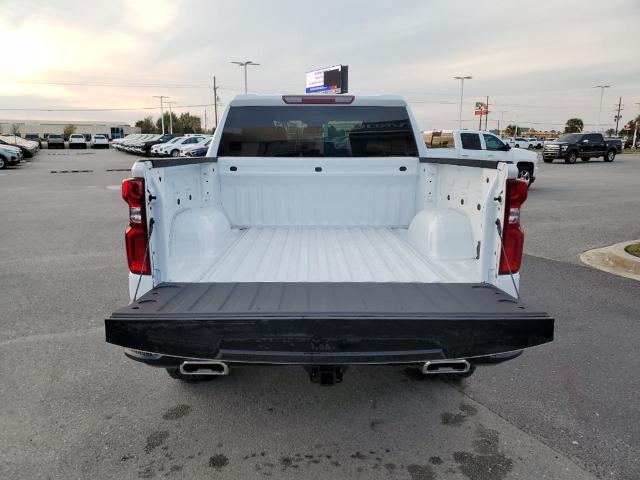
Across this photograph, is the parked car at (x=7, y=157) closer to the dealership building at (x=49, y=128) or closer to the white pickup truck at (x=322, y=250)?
the white pickup truck at (x=322, y=250)

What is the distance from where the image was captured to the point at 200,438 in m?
3.06

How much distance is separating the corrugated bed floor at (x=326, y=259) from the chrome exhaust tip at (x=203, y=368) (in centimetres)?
70

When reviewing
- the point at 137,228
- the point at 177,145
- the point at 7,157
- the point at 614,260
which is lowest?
the point at 614,260

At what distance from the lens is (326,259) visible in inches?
148

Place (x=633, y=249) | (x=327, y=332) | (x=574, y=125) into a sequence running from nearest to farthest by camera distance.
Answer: (x=327, y=332)
(x=633, y=249)
(x=574, y=125)

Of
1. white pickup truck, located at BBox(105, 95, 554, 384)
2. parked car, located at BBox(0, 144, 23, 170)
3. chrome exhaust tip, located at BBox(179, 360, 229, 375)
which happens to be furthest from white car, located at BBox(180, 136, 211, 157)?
chrome exhaust tip, located at BBox(179, 360, 229, 375)

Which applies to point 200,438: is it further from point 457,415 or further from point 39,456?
point 457,415

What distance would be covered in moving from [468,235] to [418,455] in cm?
157

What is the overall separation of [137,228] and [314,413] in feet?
5.71

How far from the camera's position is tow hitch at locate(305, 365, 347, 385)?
8.73ft

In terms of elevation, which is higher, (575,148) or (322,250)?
(575,148)

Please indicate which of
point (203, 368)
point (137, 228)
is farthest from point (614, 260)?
point (137, 228)

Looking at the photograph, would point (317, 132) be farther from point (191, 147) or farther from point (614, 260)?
point (191, 147)

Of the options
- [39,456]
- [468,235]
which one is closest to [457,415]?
[468,235]
